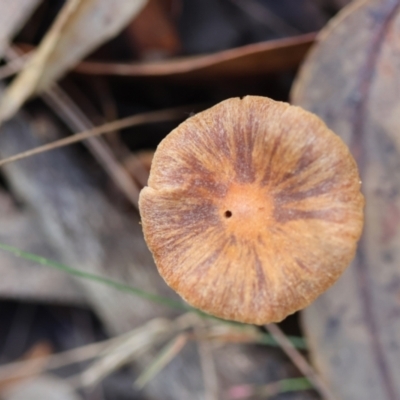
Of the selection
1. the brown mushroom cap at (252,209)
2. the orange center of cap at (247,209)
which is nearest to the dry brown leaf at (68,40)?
the brown mushroom cap at (252,209)

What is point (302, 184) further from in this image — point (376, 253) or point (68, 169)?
point (68, 169)

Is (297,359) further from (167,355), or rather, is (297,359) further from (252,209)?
(252,209)

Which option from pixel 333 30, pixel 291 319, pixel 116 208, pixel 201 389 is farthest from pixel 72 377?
pixel 333 30

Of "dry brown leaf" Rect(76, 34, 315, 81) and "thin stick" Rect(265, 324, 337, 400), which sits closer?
"thin stick" Rect(265, 324, 337, 400)

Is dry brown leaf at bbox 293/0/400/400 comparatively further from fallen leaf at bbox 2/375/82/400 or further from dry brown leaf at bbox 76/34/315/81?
fallen leaf at bbox 2/375/82/400

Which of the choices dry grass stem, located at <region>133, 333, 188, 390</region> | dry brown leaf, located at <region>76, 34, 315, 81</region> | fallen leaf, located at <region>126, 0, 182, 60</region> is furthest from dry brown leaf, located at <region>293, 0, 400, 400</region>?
fallen leaf, located at <region>126, 0, 182, 60</region>
